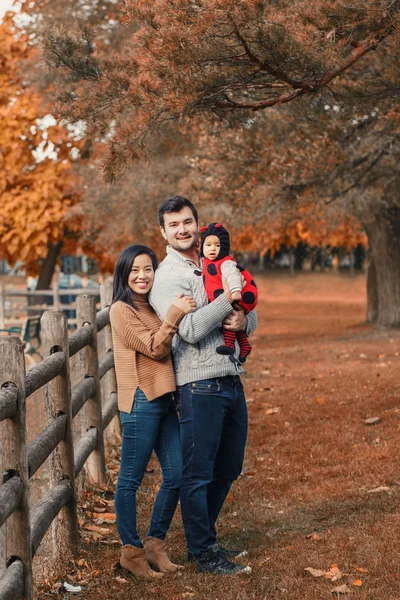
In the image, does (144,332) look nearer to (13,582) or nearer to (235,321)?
(235,321)

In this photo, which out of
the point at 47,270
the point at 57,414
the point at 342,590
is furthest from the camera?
the point at 47,270

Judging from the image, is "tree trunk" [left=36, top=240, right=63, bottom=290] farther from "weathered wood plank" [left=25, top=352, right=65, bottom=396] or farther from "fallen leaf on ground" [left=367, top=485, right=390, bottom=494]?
"weathered wood plank" [left=25, top=352, right=65, bottom=396]

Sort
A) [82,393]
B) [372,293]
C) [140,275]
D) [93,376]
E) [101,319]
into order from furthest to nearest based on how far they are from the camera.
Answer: [372,293]
[101,319]
[93,376]
[82,393]
[140,275]

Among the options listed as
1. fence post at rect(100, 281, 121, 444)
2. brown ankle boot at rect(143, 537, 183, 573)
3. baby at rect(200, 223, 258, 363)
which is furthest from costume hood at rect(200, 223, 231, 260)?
fence post at rect(100, 281, 121, 444)

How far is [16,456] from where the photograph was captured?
4.27m

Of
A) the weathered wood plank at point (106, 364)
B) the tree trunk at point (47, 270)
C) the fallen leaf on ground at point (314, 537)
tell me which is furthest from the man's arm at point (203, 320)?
the tree trunk at point (47, 270)

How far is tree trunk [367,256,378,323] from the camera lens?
2534 cm

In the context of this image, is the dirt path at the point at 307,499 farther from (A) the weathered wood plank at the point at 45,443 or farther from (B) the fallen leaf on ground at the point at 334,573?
(A) the weathered wood plank at the point at 45,443

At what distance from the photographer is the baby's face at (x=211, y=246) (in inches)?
188

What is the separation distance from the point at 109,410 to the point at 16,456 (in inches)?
166

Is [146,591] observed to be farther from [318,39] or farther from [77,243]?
[77,243]

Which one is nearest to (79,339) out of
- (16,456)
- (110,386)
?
(16,456)

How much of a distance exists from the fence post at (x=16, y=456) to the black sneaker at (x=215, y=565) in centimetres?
111

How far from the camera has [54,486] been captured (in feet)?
18.6
